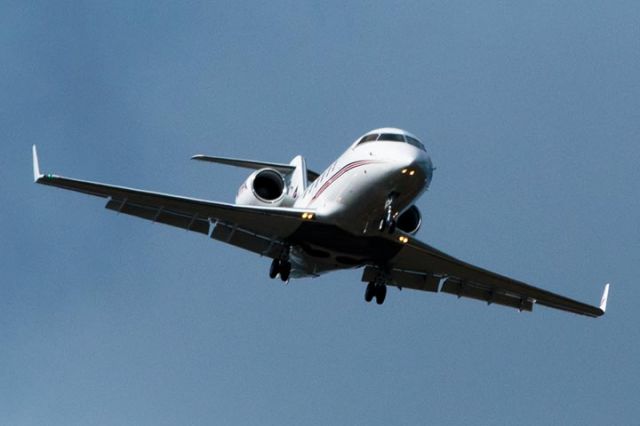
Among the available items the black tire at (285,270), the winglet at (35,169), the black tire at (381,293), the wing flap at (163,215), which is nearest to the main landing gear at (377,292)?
the black tire at (381,293)

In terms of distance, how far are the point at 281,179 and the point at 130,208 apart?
449 cm

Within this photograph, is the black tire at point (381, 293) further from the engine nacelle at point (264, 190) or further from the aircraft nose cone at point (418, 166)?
the aircraft nose cone at point (418, 166)

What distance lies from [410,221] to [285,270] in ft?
12.2

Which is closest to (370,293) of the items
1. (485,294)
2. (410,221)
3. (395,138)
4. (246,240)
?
(410,221)

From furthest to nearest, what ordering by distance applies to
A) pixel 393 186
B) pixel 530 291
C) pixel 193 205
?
pixel 530 291, pixel 193 205, pixel 393 186

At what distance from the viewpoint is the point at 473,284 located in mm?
36500

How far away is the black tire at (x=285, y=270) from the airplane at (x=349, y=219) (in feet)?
0.09

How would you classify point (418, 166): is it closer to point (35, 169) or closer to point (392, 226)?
point (392, 226)

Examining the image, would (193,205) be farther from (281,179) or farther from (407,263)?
(407,263)

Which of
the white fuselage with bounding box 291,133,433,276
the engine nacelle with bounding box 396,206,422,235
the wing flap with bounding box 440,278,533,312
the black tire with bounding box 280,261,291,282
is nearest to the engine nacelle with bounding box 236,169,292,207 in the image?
the black tire with bounding box 280,261,291,282

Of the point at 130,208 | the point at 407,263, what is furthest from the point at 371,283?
the point at 130,208

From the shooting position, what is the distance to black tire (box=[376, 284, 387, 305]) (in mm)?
33906

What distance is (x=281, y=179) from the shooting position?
113 ft

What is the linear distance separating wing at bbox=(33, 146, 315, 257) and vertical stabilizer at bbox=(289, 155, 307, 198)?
1.86 m
